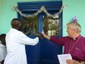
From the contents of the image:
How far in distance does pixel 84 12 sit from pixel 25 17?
1.19 m

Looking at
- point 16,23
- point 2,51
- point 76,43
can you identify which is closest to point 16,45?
point 16,23

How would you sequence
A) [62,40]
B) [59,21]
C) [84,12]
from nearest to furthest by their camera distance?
[62,40] < [84,12] < [59,21]

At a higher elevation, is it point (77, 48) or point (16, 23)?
point (16, 23)

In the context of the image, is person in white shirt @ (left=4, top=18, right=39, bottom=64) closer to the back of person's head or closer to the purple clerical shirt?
the back of person's head

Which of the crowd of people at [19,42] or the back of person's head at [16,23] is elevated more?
the back of person's head at [16,23]

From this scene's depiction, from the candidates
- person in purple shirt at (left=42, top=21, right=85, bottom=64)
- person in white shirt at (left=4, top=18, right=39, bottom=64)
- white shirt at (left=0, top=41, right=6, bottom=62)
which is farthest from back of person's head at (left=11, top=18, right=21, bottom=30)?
person in purple shirt at (left=42, top=21, right=85, bottom=64)

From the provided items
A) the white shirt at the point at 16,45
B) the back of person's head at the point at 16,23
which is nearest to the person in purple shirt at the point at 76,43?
the white shirt at the point at 16,45

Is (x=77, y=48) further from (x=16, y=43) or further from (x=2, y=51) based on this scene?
(x=2, y=51)

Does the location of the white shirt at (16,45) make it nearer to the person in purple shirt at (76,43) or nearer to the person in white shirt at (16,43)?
the person in white shirt at (16,43)

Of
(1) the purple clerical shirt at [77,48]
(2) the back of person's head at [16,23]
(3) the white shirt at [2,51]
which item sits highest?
(2) the back of person's head at [16,23]

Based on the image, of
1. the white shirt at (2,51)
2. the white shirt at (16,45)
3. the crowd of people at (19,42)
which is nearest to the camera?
the crowd of people at (19,42)

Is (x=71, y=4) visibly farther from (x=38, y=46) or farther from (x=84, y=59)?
(x=84, y=59)

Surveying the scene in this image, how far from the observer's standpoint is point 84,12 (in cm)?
403

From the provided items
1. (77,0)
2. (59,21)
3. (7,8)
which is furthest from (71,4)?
(7,8)
